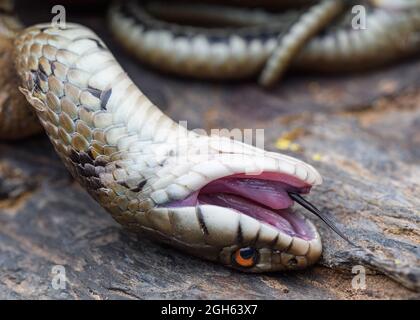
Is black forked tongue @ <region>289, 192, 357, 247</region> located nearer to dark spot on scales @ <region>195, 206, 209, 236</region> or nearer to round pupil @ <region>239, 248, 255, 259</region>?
round pupil @ <region>239, 248, 255, 259</region>

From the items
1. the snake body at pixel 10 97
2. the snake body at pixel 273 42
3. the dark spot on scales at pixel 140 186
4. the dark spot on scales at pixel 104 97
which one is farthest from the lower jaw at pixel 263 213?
the snake body at pixel 273 42

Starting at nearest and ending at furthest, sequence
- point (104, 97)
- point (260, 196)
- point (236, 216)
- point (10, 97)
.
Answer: point (236, 216)
point (260, 196)
point (104, 97)
point (10, 97)

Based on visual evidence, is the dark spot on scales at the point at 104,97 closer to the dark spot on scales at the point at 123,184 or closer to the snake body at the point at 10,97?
the dark spot on scales at the point at 123,184

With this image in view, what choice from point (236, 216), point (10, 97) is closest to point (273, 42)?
point (10, 97)

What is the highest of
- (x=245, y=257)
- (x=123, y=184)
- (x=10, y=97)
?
(x=10, y=97)

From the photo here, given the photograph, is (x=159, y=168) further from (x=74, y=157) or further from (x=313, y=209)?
(x=313, y=209)

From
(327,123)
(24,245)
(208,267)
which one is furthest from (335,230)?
(24,245)
